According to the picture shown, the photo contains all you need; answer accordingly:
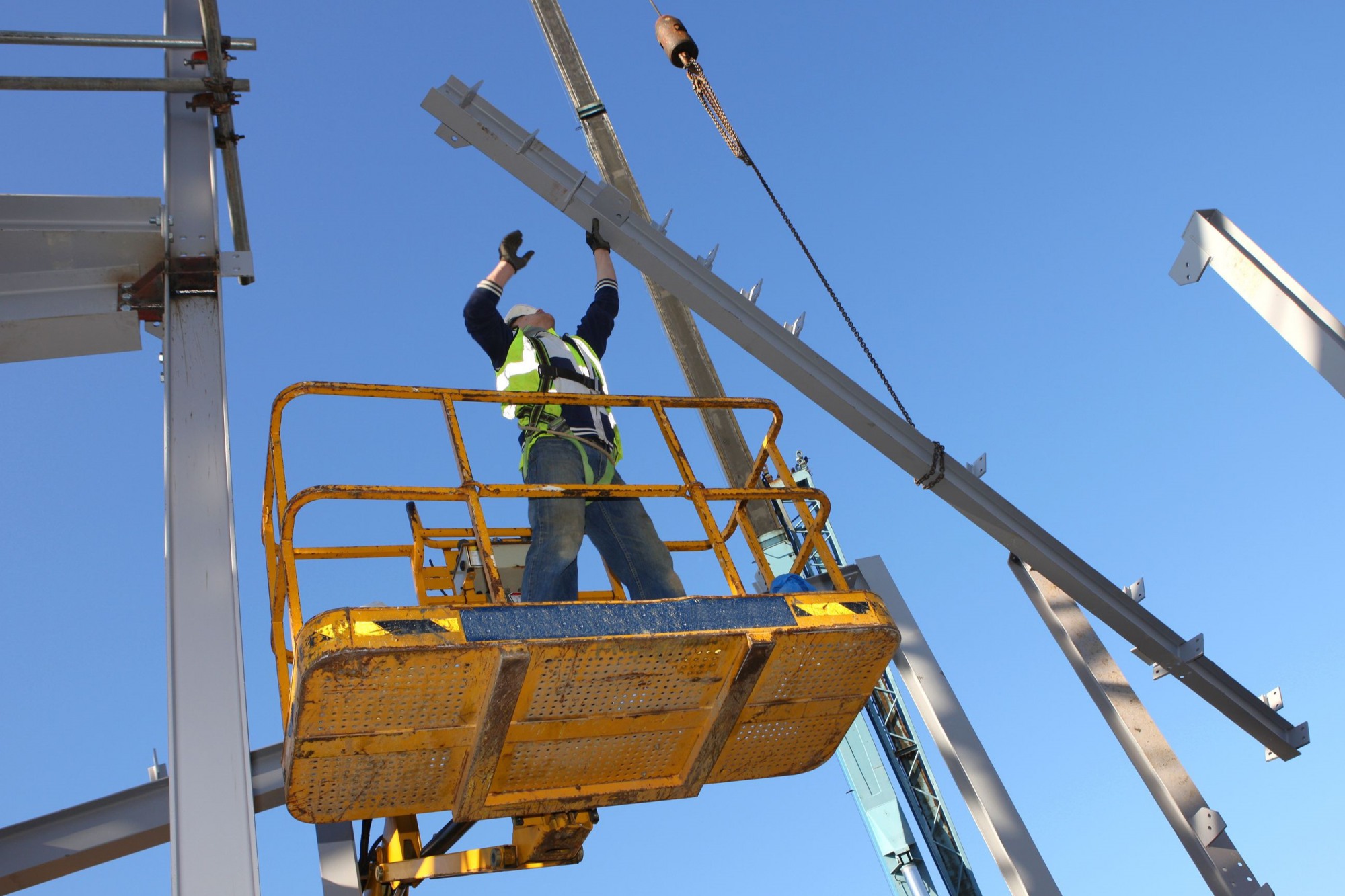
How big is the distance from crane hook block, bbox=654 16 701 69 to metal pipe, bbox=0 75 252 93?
22.6ft

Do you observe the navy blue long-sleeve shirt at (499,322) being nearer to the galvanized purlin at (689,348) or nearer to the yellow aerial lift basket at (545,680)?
the yellow aerial lift basket at (545,680)

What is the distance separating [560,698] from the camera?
5141 millimetres

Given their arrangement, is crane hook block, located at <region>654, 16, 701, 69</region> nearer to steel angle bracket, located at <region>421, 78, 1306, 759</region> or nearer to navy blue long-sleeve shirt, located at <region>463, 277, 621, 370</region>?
steel angle bracket, located at <region>421, 78, 1306, 759</region>

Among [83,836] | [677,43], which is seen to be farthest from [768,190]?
[83,836]

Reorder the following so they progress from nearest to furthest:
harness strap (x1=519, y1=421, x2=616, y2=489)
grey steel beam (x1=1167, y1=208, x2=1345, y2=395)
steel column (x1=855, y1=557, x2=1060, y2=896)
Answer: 1. grey steel beam (x1=1167, y1=208, x2=1345, y2=395)
2. harness strap (x1=519, y1=421, x2=616, y2=489)
3. steel column (x1=855, y1=557, x2=1060, y2=896)

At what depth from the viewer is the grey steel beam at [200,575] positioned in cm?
419

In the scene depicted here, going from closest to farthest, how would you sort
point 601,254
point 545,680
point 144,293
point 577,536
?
point 545,680, point 577,536, point 144,293, point 601,254

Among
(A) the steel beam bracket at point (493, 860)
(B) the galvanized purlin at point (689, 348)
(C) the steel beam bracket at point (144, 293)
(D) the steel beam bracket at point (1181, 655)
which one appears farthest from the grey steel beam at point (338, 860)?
(B) the galvanized purlin at point (689, 348)

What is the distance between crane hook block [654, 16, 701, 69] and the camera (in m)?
12.5

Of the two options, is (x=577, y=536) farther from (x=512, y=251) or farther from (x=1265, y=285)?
(x=1265, y=285)

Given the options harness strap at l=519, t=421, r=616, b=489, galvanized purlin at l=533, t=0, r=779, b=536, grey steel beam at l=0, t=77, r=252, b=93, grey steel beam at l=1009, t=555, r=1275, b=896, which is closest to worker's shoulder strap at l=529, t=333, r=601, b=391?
harness strap at l=519, t=421, r=616, b=489

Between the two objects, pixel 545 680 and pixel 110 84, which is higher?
pixel 110 84

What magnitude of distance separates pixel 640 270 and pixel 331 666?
4.59 meters

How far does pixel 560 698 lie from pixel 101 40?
4414 millimetres
